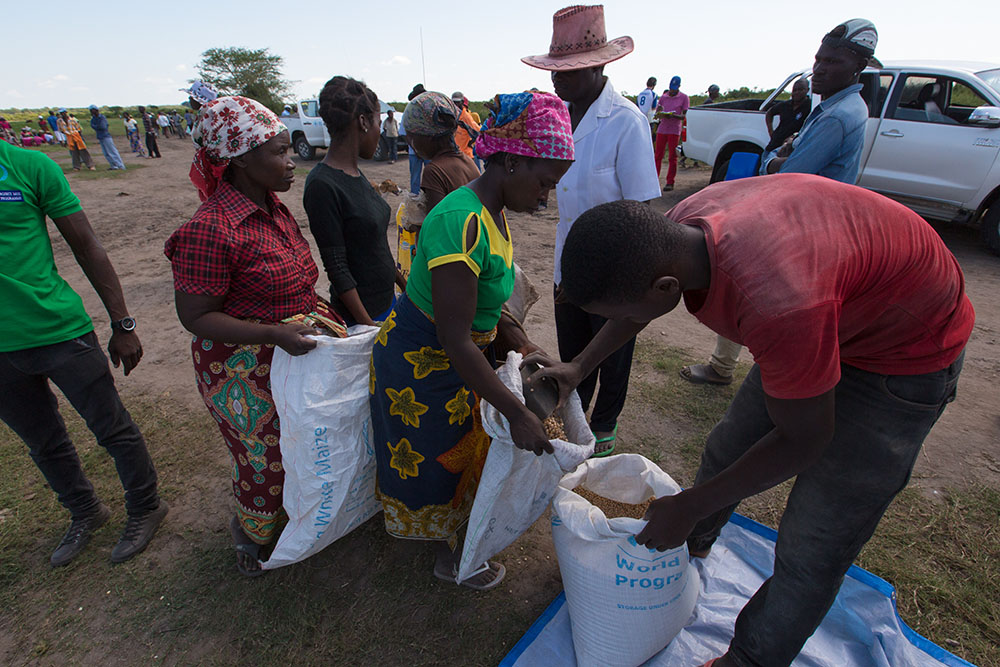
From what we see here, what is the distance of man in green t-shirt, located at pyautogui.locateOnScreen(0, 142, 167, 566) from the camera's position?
187 centimetres

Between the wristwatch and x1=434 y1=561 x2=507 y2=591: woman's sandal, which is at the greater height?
the wristwatch

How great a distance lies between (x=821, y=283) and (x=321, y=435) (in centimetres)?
162

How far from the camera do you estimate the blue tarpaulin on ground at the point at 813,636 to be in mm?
1814

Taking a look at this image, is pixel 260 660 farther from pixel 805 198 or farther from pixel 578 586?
pixel 805 198

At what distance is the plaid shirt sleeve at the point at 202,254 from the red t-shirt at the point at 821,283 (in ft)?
4.69

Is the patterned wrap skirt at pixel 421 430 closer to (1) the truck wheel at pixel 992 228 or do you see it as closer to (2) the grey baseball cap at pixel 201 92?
(2) the grey baseball cap at pixel 201 92

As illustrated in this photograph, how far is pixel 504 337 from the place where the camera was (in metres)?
2.15

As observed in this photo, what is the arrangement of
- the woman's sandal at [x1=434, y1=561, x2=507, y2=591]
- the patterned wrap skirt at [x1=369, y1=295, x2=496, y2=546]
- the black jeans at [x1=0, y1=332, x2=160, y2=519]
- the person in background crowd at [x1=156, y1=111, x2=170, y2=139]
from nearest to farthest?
the patterned wrap skirt at [x1=369, y1=295, x2=496, y2=546] < the black jeans at [x1=0, y1=332, x2=160, y2=519] < the woman's sandal at [x1=434, y1=561, x2=507, y2=591] < the person in background crowd at [x1=156, y1=111, x2=170, y2=139]

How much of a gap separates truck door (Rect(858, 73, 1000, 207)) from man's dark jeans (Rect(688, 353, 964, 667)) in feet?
20.0

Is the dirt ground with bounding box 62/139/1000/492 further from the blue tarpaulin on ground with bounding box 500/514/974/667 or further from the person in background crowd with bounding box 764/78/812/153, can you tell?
the person in background crowd with bounding box 764/78/812/153

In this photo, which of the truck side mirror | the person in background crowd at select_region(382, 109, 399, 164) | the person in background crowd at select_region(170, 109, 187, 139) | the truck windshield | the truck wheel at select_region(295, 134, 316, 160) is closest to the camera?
the truck side mirror

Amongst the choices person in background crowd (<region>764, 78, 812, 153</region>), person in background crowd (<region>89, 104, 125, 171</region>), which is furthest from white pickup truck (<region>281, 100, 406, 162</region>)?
person in background crowd (<region>764, 78, 812, 153</region>)

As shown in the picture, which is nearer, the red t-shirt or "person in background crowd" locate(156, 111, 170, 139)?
the red t-shirt

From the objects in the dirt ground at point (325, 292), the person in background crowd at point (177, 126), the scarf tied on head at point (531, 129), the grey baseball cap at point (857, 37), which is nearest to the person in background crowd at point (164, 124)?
the person in background crowd at point (177, 126)
